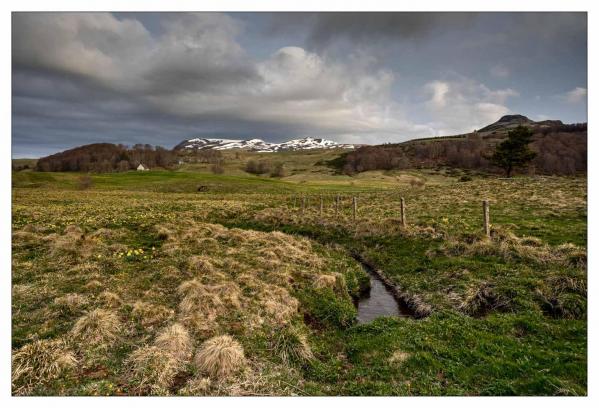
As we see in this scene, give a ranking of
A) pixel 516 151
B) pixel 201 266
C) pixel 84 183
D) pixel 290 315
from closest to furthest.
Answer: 1. pixel 290 315
2. pixel 201 266
3. pixel 84 183
4. pixel 516 151

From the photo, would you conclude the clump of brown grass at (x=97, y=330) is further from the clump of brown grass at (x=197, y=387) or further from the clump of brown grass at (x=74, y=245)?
the clump of brown grass at (x=74, y=245)

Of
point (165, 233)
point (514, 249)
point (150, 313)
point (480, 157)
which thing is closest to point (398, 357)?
point (150, 313)

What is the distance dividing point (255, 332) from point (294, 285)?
448 cm

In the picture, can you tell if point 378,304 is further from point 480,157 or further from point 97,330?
point 480,157

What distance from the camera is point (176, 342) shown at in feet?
28.2

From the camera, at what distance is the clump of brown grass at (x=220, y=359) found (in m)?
7.69

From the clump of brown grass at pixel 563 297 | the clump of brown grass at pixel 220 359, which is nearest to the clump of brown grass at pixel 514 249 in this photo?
the clump of brown grass at pixel 563 297

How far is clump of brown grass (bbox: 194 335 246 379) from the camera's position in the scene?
7.69 metres

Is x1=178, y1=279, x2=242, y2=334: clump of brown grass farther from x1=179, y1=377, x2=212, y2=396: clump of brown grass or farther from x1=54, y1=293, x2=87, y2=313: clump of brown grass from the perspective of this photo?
x1=54, y1=293, x2=87, y2=313: clump of brown grass

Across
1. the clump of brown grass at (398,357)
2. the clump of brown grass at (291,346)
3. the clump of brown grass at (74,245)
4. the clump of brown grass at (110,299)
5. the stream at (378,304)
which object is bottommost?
the stream at (378,304)

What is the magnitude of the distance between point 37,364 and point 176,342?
9.98ft

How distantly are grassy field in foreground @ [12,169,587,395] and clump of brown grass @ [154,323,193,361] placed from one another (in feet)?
0.14

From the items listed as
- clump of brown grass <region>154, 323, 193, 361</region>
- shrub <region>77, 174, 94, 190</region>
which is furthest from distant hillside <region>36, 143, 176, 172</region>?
clump of brown grass <region>154, 323, 193, 361</region>

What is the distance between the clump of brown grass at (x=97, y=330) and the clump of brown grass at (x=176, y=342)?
4.43ft
